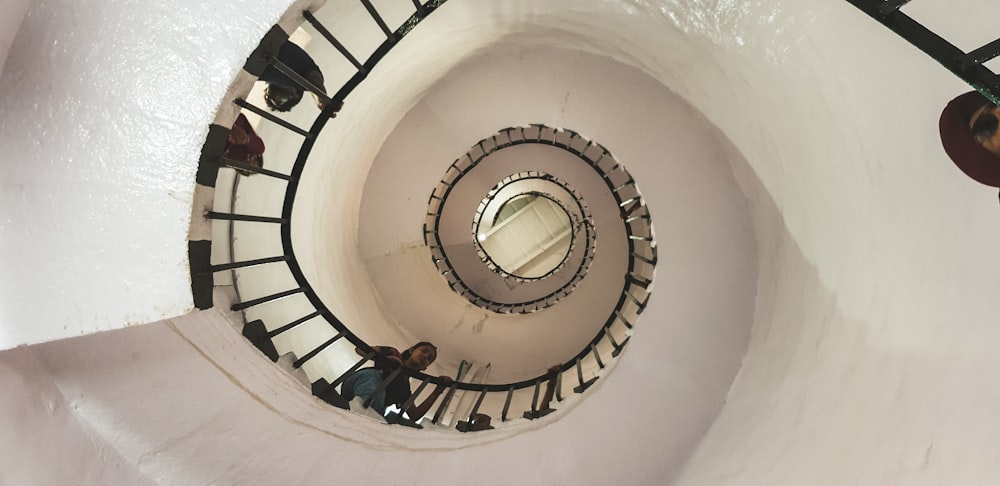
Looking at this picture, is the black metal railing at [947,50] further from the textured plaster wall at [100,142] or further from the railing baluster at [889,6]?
the textured plaster wall at [100,142]

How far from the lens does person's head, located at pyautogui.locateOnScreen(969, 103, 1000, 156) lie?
160cm

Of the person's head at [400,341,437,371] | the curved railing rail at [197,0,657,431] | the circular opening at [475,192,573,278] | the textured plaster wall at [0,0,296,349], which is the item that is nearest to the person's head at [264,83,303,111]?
the curved railing rail at [197,0,657,431]

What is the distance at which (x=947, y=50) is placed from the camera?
1600 mm

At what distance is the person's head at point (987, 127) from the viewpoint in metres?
1.60

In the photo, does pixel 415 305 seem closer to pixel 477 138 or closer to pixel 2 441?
pixel 477 138

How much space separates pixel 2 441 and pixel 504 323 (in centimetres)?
631

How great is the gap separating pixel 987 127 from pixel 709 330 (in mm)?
2244

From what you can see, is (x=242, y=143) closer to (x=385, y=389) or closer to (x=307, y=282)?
(x=307, y=282)

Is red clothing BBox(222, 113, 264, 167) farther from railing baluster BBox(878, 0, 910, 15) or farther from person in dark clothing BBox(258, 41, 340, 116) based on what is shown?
railing baluster BBox(878, 0, 910, 15)

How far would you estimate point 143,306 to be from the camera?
2240 mm

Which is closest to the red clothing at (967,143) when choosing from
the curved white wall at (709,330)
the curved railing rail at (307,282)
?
the curved white wall at (709,330)

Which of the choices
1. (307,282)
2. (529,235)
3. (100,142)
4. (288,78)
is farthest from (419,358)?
(529,235)

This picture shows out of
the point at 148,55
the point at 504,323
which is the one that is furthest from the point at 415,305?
the point at 148,55

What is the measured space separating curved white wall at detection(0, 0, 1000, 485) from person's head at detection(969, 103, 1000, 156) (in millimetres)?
400
